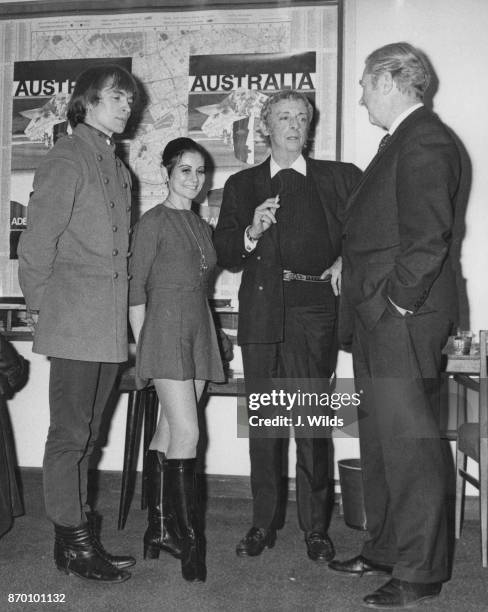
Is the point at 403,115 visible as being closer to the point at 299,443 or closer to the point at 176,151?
the point at 176,151

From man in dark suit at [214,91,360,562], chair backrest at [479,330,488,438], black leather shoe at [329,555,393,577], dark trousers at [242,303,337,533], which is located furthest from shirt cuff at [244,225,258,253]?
black leather shoe at [329,555,393,577]

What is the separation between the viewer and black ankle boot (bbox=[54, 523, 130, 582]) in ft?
8.00

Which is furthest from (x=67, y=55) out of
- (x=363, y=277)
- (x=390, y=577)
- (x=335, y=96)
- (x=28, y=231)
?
(x=390, y=577)

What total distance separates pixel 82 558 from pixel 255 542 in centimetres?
73

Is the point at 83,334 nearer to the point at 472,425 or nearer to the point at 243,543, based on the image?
the point at 243,543

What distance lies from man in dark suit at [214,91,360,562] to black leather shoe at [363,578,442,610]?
495 mm

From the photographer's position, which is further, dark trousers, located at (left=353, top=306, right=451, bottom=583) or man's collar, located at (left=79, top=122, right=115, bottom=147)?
man's collar, located at (left=79, top=122, right=115, bottom=147)

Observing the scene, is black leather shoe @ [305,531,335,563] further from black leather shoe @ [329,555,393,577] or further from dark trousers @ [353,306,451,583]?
dark trousers @ [353,306,451,583]

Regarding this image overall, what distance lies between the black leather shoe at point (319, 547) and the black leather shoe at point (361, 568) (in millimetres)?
132

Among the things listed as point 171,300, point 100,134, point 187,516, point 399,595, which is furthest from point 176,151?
point 399,595

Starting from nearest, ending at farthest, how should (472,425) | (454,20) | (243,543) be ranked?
(243,543)
(472,425)
(454,20)

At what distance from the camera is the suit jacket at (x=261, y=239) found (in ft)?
9.29

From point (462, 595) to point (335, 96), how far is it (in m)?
2.56

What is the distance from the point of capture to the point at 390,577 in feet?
8.38
